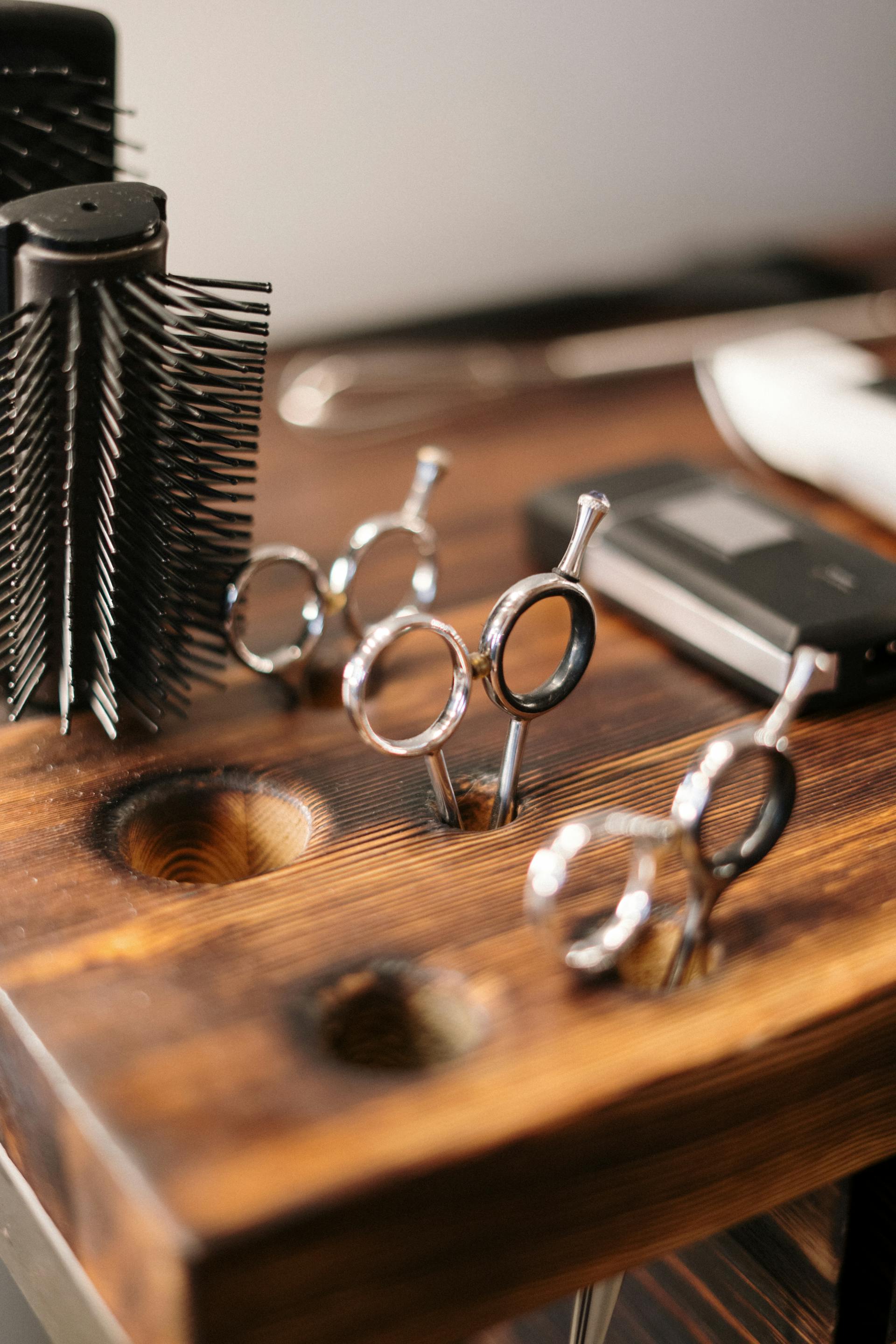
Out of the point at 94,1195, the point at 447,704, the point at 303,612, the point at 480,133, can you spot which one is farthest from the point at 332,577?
the point at 480,133

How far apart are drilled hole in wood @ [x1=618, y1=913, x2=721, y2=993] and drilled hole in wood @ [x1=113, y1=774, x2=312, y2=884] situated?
0.11m

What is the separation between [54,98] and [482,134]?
458mm

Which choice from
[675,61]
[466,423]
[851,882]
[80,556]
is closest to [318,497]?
[466,423]

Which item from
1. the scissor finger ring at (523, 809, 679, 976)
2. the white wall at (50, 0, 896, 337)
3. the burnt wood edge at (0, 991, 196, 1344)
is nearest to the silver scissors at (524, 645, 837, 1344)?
the scissor finger ring at (523, 809, 679, 976)

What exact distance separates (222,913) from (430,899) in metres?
0.06

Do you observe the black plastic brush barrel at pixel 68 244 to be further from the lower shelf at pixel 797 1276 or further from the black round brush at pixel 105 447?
the lower shelf at pixel 797 1276

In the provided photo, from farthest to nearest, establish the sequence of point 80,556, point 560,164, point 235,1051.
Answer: point 560,164 → point 80,556 → point 235,1051

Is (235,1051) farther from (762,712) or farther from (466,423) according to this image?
(466,423)

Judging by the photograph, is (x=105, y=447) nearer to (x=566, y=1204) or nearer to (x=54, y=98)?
(x=54, y=98)

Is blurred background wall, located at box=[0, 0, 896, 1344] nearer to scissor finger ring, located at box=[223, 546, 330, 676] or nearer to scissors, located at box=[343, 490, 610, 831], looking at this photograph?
scissor finger ring, located at box=[223, 546, 330, 676]

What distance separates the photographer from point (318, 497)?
65cm

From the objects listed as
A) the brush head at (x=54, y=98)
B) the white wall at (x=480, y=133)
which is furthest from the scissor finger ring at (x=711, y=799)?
the white wall at (x=480, y=133)

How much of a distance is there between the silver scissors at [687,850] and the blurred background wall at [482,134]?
551 mm

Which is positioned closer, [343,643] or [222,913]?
[222,913]
